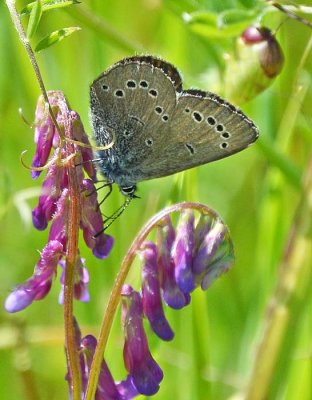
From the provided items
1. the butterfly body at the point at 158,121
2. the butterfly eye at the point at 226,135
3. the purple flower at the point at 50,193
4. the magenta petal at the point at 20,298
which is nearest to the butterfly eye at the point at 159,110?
the butterfly body at the point at 158,121

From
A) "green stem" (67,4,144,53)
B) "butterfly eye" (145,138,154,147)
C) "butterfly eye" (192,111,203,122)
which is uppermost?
"green stem" (67,4,144,53)

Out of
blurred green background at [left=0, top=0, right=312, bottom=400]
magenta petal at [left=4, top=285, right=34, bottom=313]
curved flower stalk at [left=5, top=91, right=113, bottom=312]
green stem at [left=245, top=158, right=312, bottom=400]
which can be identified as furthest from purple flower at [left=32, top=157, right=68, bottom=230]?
green stem at [left=245, top=158, right=312, bottom=400]

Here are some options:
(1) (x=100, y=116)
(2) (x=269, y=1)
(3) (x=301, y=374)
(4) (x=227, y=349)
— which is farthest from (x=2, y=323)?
(2) (x=269, y=1)

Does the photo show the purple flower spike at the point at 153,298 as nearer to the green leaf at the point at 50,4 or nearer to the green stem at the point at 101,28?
the green leaf at the point at 50,4

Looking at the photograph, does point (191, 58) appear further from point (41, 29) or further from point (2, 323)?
point (2, 323)

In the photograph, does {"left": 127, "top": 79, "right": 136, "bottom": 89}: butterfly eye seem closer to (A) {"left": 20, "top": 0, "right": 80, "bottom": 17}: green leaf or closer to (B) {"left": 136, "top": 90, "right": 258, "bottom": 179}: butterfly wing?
(B) {"left": 136, "top": 90, "right": 258, "bottom": 179}: butterfly wing
